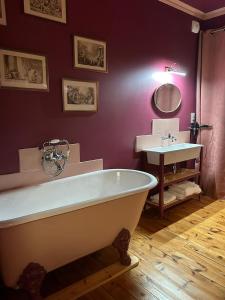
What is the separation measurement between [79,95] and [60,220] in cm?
123

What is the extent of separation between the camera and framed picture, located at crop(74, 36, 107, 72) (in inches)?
83.8

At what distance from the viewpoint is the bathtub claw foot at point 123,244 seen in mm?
1798

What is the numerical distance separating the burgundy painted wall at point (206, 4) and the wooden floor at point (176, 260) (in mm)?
2576

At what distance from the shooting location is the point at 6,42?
1765mm

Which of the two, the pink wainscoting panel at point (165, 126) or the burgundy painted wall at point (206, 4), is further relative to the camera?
the pink wainscoting panel at point (165, 126)

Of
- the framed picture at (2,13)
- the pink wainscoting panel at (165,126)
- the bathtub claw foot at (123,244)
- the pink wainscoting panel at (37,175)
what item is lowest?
the bathtub claw foot at (123,244)

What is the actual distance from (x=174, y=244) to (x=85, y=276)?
0.88 m

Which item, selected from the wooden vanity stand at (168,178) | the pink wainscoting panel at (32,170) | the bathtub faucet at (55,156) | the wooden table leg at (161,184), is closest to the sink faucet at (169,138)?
the wooden vanity stand at (168,178)

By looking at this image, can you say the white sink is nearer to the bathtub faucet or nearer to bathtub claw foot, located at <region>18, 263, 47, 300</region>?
the bathtub faucet

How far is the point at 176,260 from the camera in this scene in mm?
1896

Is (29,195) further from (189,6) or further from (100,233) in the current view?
(189,6)

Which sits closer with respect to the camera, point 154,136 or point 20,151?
point 20,151

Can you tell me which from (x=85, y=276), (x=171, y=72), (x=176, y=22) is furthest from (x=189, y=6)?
(x=85, y=276)

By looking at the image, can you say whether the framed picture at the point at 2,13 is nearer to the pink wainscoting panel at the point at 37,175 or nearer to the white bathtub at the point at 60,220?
the pink wainscoting panel at the point at 37,175
